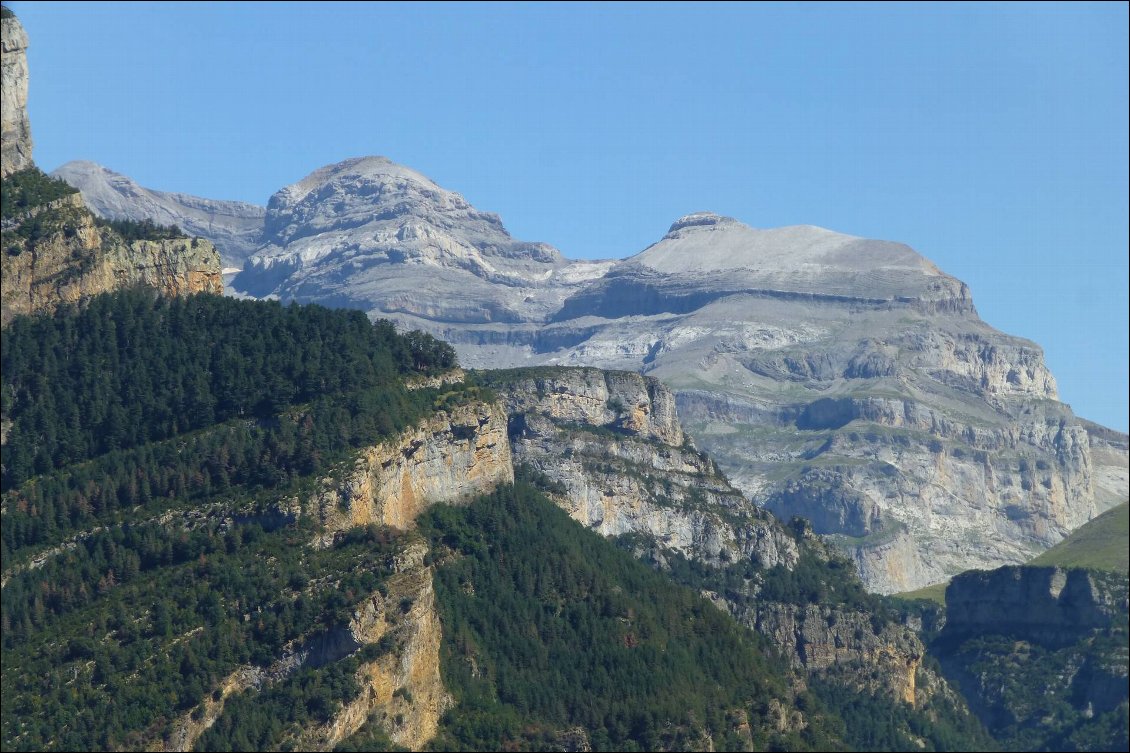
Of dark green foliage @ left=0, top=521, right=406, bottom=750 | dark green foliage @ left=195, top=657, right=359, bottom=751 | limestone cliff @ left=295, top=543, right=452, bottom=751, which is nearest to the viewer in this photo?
dark green foliage @ left=0, top=521, right=406, bottom=750

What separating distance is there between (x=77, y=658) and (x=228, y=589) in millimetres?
13562

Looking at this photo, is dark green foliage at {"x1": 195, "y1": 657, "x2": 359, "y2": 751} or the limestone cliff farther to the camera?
the limestone cliff

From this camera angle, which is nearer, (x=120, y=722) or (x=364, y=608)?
(x=120, y=722)

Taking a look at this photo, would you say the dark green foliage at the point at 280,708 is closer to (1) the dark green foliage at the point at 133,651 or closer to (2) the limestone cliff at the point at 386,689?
(1) the dark green foliage at the point at 133,651

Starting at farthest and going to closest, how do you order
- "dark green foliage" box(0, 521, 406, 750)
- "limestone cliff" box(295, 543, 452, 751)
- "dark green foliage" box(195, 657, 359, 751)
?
"limestone cliff" box(295, 543, 452, 751), "dark green foliage" box(195, 657, 359, 751), "dark green foliage" box(0, 521, 406, 750)

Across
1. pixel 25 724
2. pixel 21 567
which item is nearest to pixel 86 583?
pixel 21 567

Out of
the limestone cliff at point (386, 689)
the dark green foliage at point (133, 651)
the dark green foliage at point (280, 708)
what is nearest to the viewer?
the dark green foliage at point (133, 651)

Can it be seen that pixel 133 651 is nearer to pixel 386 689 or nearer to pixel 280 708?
pixel 280 708

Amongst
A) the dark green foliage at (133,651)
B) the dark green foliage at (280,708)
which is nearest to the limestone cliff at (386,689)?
the dark green foliage at (280,708)

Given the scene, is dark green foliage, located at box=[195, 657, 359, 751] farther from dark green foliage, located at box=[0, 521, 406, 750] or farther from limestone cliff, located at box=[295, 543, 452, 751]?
limestone cliff, located at box=[295, 543, 452, 751]

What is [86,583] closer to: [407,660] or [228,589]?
[228,589]

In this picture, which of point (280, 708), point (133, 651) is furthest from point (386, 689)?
point (133, 651)

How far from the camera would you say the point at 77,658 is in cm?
19038

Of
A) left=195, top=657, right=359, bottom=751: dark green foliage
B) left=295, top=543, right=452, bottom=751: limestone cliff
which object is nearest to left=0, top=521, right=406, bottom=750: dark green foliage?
left=195, top=657, right=359, bottom=751: dark green foliage
